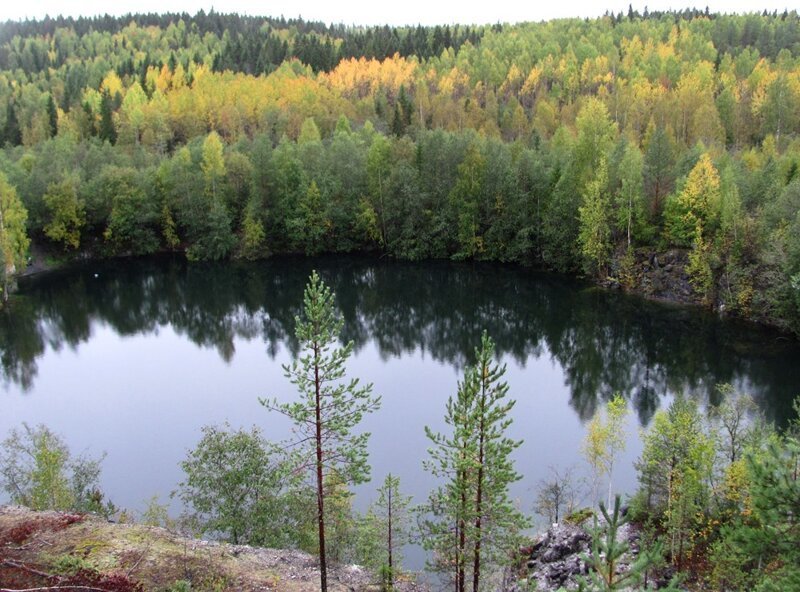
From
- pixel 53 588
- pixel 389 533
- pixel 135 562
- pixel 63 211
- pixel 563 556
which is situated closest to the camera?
pixel 53 588

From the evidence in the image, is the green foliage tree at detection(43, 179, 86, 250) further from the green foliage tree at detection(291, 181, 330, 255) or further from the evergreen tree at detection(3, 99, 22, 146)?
the evergreen tree at detection(3, 99, 22, 146)

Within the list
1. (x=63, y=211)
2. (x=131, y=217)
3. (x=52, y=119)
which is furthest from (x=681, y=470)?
(x=52, y=119)

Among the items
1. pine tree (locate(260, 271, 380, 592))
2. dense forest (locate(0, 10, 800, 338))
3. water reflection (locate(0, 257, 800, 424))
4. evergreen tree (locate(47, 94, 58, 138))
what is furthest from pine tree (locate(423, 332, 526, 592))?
evergreen tree (locate(47, 94, 58, 138))

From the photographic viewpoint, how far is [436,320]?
60.1 m

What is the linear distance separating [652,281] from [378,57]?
112962mm

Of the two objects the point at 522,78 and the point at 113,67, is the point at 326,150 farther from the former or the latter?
the point at 113,67

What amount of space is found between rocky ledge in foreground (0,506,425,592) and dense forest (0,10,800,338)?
39104 millimetres

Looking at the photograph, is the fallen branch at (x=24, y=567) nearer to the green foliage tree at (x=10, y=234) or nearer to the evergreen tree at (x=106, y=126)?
the green foliage tree at (x=10, y=234)

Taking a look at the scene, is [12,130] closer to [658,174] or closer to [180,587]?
[658,174]

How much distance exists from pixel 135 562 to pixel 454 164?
62.3 m

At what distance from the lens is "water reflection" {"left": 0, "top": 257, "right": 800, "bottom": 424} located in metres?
46.4

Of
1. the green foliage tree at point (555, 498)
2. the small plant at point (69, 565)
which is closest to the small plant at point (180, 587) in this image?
the small plant at point (69, 565)

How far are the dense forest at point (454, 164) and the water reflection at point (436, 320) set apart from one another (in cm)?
398

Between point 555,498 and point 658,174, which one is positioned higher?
point 658,174
